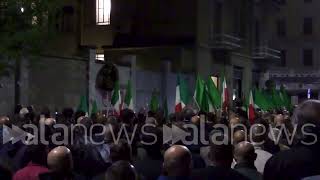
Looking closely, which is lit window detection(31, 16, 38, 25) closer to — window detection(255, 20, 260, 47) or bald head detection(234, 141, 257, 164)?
bald head detection(234, 141, 257, 164)

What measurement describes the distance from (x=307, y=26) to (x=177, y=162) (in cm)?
5940

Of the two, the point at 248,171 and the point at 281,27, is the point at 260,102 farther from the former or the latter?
the point at 281,27

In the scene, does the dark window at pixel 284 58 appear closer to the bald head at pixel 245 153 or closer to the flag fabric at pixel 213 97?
the flag fabric at pixel 213 97

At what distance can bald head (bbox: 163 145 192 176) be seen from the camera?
18.1 ft

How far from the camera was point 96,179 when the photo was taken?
21.5 feet

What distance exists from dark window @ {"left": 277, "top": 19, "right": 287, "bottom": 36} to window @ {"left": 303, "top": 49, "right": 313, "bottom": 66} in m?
2.68

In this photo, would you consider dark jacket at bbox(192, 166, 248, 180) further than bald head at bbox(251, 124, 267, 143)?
No

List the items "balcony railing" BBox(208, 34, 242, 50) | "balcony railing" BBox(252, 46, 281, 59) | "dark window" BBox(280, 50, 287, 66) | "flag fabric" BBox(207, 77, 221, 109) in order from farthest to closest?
"dark window" BBox(280, 50, 287, 66) → "balcony railing" BBox(252, 46, 281, 59) → "balcony railing" BBox(208, 34, 242, 50) → "flag fabric" BBox(207, 77, 221, 109)

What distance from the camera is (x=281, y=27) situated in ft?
211

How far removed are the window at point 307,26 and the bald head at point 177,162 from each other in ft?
194

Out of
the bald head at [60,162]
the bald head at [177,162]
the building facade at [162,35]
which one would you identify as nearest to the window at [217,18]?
the building facade at [162,35]

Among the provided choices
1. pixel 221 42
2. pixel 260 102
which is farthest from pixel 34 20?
pixel 221 42

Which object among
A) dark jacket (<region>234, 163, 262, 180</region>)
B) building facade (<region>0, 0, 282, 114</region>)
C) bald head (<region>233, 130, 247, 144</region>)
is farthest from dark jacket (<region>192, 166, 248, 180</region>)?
building facade (<region>0, 0, 282, 114</region>)

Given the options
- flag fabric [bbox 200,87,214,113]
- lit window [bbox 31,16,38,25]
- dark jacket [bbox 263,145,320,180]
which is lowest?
dark jacket [bbox 263,145,320,180]
